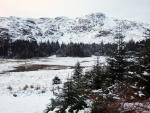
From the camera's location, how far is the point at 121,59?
16281 mm

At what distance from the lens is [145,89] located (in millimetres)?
12422

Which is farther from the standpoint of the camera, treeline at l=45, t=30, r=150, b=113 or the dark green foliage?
the dark green foliage

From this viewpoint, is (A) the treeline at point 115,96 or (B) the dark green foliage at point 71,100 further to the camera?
(B) the dark green foliage at point 71,100

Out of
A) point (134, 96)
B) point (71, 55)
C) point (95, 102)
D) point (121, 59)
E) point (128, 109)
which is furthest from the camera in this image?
point (71, 55)

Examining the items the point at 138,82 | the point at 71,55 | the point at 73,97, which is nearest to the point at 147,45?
the point at 138,82

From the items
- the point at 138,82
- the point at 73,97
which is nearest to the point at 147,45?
the point at 138,82

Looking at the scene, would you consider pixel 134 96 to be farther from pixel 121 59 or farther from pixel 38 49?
pixel 38 49

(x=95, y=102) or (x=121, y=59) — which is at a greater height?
(x=121, y=59)

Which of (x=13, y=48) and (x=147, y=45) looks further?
(x=13, y=48)

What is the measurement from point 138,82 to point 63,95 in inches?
137

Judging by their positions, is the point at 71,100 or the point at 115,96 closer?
the point at 71,100

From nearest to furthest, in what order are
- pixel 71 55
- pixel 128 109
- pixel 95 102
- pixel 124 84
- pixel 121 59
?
1. pixel 128 109
2. pixel 95 102
3. pixel 124 84
4. pixel 121 59
5. pixel 71 55

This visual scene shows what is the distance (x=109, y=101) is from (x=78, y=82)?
1713 millimetres

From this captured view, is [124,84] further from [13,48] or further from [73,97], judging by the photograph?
[13,48]
